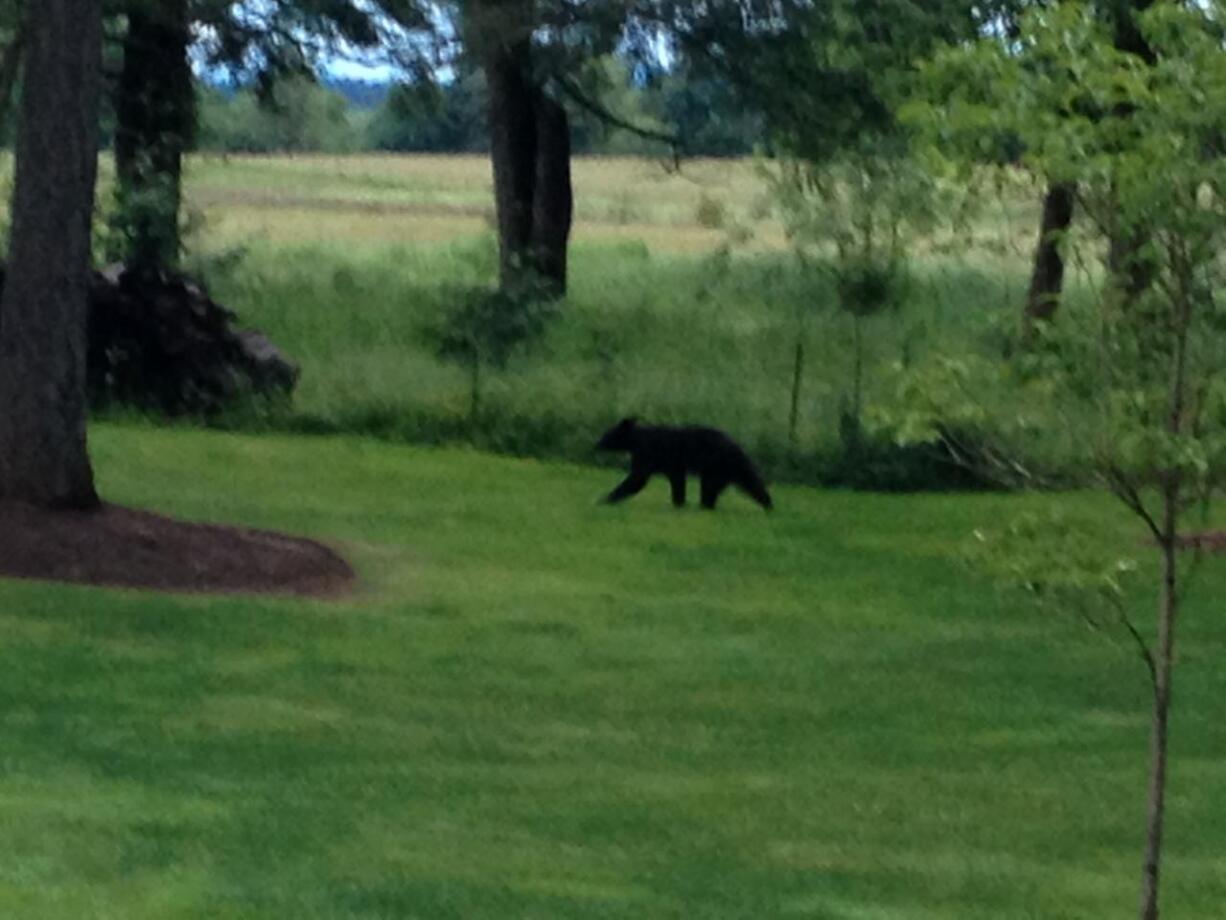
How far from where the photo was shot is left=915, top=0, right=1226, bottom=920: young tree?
25.2 feet

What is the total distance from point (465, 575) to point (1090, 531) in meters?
9.01

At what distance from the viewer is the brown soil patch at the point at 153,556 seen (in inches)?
621

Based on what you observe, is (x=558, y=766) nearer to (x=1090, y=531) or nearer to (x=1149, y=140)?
(x=1090, y=531)

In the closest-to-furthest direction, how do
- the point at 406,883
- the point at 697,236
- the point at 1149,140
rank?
the point at 1149,140 → the point at 406,883 → the point at 697,236

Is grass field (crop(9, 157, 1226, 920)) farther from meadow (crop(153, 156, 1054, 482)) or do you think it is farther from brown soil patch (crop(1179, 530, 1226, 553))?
brown soil patch (crop(1179, 530, 1226, 553))

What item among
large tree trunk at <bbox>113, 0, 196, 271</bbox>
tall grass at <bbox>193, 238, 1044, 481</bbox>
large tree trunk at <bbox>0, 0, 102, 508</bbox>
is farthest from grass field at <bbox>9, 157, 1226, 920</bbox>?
large tree trunk at <bbox>113, 0, 196, 271</bbox>

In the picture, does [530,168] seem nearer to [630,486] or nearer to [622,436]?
[622,436]

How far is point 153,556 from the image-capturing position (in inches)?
632

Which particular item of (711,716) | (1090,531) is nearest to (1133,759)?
(711,716)

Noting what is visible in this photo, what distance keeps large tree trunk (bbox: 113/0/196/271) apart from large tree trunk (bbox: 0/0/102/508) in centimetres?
878

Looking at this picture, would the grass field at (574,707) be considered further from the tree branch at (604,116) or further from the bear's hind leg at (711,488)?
the tree branch at (604,116)

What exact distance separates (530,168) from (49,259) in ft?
72.5

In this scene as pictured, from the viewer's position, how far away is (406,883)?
9031mm

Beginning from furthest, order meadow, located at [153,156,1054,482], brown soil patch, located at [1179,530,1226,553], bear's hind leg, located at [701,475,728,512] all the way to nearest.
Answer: meadow, located at [153,156,1054,482] → bear's hind leg, located at [701,475,728,512] → brown soil patch, located at [1179,530,1226,553]
